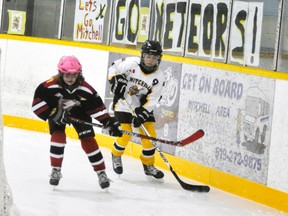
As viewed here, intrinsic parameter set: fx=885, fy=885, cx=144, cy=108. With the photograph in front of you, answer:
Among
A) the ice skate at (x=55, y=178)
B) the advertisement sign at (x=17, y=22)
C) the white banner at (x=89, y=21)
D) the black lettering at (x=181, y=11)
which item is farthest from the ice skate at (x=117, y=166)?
the advertisement sign at (x=17, y=22)

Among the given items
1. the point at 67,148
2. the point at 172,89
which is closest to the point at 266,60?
the point at 172,89

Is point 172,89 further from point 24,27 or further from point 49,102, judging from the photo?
point 24,27

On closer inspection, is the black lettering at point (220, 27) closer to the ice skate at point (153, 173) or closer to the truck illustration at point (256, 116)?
the truck illustration at point (256, 116)

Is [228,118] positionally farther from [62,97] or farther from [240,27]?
[62,97]

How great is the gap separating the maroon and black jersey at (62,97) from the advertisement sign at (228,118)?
3.67 ft

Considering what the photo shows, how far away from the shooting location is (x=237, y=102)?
659 centimetres

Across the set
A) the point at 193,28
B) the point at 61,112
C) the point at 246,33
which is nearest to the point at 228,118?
the point at 246,33

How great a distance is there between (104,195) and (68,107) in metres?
0.64

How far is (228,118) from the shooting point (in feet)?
21.9

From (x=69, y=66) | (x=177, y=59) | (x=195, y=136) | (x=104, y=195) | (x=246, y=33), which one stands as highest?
(x=246, y=33)

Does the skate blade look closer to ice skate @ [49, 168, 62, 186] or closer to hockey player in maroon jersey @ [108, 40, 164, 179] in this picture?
hockey player in maroon jersey @ [108, 40, 164, 179]

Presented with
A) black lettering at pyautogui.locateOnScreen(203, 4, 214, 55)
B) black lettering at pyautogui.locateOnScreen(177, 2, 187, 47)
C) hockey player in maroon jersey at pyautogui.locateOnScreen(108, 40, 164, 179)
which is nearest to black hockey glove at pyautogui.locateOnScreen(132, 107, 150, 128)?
hockey player in maroon jersey at pyautogui.locateOnScreen(108, 40, 164, 179)

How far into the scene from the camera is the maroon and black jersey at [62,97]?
583 cm

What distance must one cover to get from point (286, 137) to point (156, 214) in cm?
109
